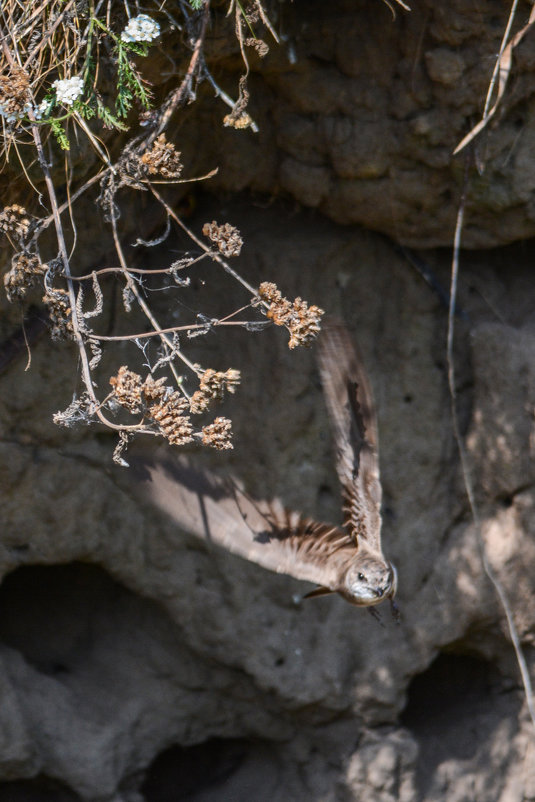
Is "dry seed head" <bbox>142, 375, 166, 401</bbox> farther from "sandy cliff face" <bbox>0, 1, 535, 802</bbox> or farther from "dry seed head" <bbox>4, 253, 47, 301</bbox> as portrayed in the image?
"sandy cliff face" <bbox>0, 1, 535, 802</bbox>

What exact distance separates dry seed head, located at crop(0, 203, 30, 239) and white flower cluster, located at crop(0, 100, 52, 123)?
163 millimetres

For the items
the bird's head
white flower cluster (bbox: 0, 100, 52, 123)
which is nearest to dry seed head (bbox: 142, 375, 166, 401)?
white flower cluster (bbox: 0, 100, 52, 123)

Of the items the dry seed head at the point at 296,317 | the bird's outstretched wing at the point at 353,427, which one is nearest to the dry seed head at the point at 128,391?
the dry seed head at the point at 296,317

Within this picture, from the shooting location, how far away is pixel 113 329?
98.3 inches

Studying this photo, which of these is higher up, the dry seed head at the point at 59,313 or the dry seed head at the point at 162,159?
the dry seed head at the point at 162,159

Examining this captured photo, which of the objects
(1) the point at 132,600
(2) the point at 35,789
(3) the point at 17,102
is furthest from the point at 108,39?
(2) the point at 35,789

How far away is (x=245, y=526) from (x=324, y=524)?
0.60 feet

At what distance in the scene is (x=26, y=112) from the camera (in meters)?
1.82

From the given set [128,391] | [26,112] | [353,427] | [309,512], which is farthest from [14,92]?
[309,512]

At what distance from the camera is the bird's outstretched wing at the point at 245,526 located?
7.03ft

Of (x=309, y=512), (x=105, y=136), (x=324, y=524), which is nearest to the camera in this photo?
(x=105, y=136)

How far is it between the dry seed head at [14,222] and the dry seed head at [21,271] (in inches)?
1.9

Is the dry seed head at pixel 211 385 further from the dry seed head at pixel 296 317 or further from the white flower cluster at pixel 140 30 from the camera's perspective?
the white flower cluster at pixel 140 30

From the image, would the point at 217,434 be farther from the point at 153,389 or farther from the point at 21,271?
the point at 21,271
